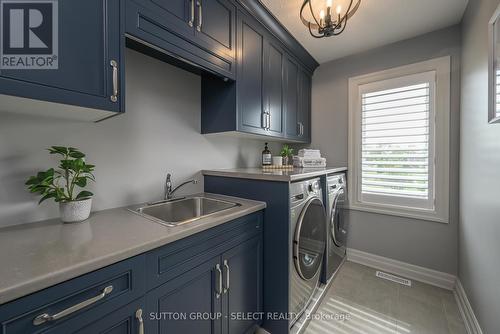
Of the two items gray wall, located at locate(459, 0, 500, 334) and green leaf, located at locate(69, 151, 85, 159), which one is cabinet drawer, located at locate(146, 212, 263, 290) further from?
gray wall, located at locate(459, 0, 500, 334)

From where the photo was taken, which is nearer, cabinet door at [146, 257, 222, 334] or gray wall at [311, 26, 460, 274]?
cabinet door at [146, 257, 222, 334]

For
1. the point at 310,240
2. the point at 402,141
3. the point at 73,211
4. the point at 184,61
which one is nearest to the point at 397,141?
the point at 402,141

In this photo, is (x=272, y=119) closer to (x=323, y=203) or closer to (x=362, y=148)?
(x=323, y=203)

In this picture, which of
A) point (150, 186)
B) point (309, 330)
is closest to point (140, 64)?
point (150, 186)

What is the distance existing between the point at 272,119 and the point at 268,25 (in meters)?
0.81

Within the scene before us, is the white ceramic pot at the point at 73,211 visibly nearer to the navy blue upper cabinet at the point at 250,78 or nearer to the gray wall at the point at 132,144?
the gray wall at the point at 132,144

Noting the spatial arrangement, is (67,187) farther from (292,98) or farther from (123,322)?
(292,98)

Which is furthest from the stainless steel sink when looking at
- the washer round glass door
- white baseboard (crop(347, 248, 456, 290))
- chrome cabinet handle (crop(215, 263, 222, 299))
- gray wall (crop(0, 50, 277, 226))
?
white baseboard (crop(347, 248, 456, 290))

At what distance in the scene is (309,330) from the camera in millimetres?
1519

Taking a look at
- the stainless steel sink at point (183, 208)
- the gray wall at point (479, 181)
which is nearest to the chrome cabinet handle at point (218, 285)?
the stainless steel sink at point (183, 208)

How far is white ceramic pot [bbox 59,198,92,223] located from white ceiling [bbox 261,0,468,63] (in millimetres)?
1856

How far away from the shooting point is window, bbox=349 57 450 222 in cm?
197

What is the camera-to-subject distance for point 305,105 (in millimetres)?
2598

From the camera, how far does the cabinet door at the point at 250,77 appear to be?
63.1 inches
